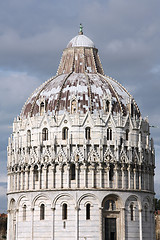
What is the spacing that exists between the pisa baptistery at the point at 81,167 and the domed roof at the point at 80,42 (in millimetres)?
6686

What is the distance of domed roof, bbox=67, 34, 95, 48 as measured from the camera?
86188 mm

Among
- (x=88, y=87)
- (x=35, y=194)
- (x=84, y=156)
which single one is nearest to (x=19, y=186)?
(x=35, y=194)

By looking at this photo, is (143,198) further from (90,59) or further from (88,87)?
(90,59)

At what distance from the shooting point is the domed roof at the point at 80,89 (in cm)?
7794

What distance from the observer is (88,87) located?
3123 inches

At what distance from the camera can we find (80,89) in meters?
79.1

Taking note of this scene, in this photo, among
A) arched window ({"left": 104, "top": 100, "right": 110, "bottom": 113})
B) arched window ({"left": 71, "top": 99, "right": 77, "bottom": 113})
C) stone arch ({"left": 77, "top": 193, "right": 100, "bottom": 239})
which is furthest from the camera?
arched window ({"left": 104, "top": 100, "right": 110, "bottom": 113})

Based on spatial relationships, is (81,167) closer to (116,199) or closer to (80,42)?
(116,199)

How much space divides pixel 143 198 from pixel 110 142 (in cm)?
963

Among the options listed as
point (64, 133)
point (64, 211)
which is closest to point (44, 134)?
point (64, 133)

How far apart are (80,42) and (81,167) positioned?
23.0 m

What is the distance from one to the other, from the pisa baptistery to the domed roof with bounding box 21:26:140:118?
154 mm

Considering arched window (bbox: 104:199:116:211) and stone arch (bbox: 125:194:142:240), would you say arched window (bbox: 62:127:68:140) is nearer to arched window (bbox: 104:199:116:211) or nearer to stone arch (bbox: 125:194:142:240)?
arched window (bbox: 104:199:116:211)

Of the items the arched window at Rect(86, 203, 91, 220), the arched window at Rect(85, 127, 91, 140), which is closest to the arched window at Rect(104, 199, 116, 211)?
the arched window at Rect(86, 203, 91, 220)
